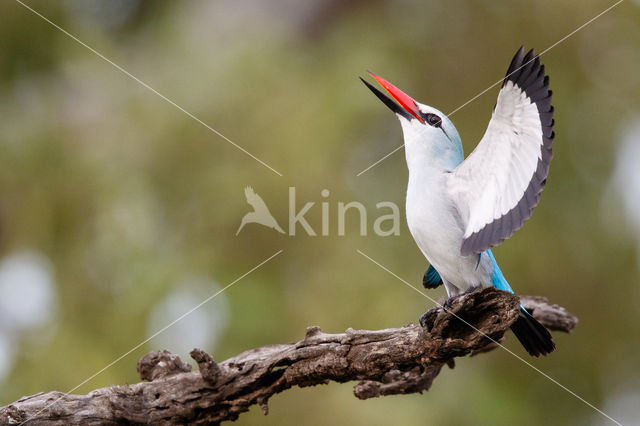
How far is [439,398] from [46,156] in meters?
4.49

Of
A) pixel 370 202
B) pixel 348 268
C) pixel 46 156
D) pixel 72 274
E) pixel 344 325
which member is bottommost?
pixel 344 325

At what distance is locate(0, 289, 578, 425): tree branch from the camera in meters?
3.54

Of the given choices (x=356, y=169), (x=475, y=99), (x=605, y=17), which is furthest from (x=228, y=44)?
(x=605, y=17)

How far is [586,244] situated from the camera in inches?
273

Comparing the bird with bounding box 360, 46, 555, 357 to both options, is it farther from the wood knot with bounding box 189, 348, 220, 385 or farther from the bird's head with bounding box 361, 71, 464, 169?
the wood knot with bounding box 189, 348, 220, 385

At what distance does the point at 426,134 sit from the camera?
4477 mm

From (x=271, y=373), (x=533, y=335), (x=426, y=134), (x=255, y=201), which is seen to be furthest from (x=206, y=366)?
(x=255, y=201)

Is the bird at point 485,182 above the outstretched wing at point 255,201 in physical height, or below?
below

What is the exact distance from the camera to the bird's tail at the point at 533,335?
391 centimetres

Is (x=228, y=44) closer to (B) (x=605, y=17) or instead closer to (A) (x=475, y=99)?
(A) (x=475, y=99)

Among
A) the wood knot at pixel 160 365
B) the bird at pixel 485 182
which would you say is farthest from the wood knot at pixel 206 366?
the bird at pixel 485 182

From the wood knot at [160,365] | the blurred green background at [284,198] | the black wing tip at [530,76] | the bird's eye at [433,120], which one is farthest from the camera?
the blurred green background at [284,198]

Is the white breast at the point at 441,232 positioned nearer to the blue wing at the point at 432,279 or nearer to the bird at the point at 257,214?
the blue wing at the point at 432,279

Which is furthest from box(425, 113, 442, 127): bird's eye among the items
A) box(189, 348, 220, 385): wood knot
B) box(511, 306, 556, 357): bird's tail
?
box(189, 348, 220, 385): wood knot
